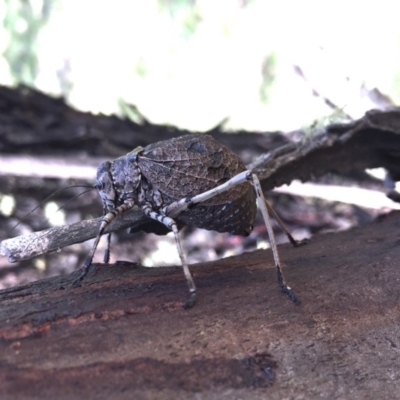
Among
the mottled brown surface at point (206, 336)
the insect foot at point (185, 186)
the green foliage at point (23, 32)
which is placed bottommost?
the mottled brown surface at point (206, 336)

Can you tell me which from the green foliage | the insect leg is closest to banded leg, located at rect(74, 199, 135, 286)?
the insect leg

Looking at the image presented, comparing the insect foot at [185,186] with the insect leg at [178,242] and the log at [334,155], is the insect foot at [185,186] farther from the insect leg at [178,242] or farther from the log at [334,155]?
the log at [334,155]

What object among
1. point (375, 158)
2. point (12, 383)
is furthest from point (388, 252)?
point (12, 383)

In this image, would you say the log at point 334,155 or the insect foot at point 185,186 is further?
the log at point 334,155

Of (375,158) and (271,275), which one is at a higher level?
(375,158)

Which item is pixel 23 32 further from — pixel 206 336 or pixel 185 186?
pixel 206 336

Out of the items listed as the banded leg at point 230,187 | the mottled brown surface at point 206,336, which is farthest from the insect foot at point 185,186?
the mottled brown surface at point 206,336

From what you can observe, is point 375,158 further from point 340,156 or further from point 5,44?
point 5,44

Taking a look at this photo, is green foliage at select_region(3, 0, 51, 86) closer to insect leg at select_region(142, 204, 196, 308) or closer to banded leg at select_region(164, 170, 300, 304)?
insect leg at select_region(142, 204, 196, 308)
